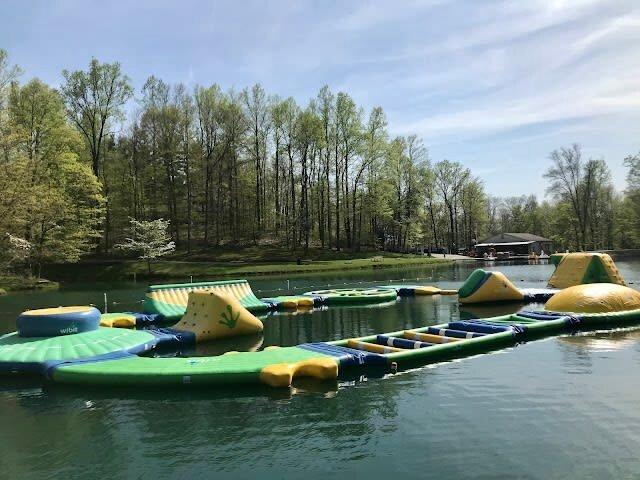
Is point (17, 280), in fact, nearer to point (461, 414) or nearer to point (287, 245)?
point (287, 245)

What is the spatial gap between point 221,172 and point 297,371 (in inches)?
2431

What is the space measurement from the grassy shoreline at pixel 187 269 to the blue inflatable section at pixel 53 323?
32.6 metres

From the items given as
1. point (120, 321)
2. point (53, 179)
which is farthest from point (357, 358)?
point (53, 179)

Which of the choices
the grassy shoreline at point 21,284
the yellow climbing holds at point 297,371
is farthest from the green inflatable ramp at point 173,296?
the grassy shoreline at point 21,284

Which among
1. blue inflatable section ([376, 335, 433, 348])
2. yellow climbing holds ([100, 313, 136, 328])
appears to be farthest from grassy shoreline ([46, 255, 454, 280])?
blue inflatable section ([376, 335, 433, 348])

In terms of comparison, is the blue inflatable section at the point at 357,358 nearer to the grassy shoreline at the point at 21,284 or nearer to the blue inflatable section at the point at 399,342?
the blue inflatable section at the point at 399,342

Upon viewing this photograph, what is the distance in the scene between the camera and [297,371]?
11461mm

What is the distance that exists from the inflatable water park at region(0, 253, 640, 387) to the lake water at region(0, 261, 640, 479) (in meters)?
0.43

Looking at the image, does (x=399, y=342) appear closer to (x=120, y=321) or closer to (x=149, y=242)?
(x=120, y=321)

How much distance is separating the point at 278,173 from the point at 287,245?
12.7 metres

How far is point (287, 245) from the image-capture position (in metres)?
69.4

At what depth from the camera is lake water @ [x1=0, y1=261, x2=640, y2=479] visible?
697cm

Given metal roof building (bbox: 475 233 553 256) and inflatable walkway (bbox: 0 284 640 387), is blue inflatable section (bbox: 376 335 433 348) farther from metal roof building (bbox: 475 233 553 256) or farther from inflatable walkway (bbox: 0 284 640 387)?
metal roof building (bbox: 475 233 553 256)

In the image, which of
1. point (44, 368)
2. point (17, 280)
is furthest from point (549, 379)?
point (17, 280)
